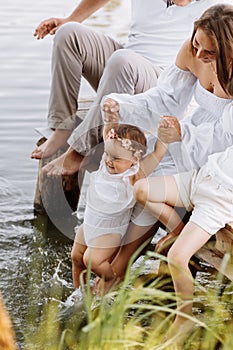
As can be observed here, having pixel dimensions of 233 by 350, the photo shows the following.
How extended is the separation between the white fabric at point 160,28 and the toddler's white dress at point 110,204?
3.11 feet

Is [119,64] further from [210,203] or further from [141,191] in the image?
[210,203]

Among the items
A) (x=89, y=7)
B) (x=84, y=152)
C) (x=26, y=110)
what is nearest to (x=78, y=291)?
(x=84, y=152)

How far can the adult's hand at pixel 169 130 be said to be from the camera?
3.66 m

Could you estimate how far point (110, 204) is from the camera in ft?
12.0

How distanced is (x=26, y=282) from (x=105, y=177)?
735 millimetres

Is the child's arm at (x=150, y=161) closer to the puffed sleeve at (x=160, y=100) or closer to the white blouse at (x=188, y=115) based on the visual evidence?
the white blouse at (x=188, y=115)

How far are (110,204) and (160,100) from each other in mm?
554

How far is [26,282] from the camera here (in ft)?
13.4

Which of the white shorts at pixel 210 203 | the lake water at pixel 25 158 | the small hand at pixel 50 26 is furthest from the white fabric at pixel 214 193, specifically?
the small hand at pixel 50 26

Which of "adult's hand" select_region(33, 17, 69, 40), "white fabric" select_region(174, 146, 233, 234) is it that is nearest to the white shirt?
"white fabric" select_region(174, 146, 233, 234)

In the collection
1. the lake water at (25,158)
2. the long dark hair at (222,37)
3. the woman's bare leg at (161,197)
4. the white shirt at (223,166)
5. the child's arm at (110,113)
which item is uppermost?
the long dark hair at (222,37)

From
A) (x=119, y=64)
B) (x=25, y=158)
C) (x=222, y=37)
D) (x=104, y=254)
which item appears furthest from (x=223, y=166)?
(x=25, y=158)

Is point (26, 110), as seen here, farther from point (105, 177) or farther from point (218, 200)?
point (218, 200)

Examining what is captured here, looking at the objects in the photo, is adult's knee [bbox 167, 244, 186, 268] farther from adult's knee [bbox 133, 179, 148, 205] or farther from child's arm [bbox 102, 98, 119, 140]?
A: child's arm [bbox 102, 98, 119, 140]
